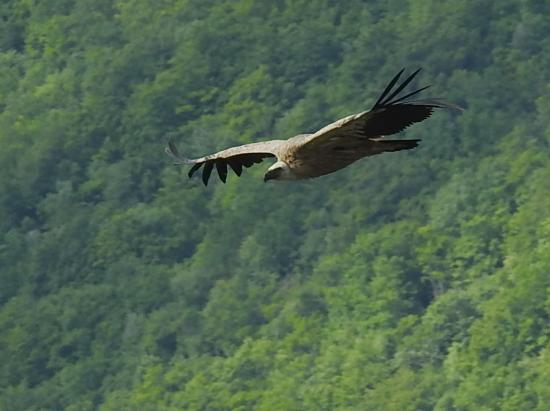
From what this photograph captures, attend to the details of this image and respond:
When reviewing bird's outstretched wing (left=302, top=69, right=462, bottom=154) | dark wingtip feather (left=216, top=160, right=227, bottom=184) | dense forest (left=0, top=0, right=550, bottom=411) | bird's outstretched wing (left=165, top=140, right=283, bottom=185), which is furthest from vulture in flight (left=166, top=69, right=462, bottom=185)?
dense forest (left=0, top=0, right=550, bottom=411)

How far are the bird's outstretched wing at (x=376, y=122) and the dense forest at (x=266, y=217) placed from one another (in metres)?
69.2

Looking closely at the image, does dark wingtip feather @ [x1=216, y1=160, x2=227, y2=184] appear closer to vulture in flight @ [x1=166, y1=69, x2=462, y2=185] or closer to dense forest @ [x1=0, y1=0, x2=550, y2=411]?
vulture in flight @ [x1=166, y1=69, x2=462, y2=185]

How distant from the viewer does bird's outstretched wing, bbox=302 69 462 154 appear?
18.2 meters

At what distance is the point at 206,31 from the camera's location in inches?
5143

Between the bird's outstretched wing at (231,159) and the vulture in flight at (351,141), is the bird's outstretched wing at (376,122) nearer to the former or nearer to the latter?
the vulture in flight at (351,141)

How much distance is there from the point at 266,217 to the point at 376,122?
92.7 meters

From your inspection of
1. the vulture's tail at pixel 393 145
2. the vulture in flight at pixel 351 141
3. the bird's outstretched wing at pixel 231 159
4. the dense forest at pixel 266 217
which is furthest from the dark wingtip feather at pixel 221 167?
the dense forest at pixel 266 217

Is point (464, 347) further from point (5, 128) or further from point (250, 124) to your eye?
point (5, 128)

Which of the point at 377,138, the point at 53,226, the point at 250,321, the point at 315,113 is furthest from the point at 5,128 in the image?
the point at 377,138

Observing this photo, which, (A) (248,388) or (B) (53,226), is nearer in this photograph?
(A) (248,388)

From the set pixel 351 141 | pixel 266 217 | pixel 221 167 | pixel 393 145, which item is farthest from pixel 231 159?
pixel 266 217

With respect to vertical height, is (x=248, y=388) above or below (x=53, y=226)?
below

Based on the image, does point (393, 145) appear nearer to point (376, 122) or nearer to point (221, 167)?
point (376, 122)

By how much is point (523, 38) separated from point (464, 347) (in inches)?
1336
